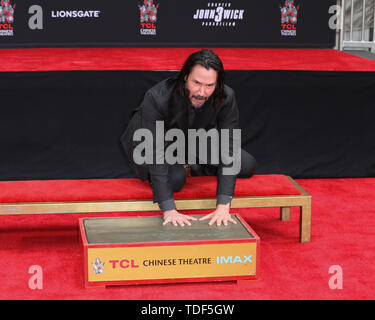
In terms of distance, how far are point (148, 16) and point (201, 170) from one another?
1.74 m

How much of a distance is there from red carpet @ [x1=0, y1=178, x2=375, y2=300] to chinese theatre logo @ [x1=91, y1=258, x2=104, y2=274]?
6 cm

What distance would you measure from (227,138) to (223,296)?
63cm

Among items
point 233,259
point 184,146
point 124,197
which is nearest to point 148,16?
point 184,146

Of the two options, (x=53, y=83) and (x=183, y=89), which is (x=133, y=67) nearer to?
(x=53, y=83)

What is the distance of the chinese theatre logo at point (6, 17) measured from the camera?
3832mm

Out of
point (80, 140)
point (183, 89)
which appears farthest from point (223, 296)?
point (80, 140)

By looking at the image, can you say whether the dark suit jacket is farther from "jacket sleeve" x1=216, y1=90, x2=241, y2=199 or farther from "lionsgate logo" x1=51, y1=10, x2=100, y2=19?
"lionsgate logo" x1=51, y1=10, x2=100, y2=19

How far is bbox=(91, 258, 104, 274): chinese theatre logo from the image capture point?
180 centimetres

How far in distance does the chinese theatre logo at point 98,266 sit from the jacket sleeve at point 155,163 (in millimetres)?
335

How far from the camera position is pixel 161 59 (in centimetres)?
343

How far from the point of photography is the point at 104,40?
403cm

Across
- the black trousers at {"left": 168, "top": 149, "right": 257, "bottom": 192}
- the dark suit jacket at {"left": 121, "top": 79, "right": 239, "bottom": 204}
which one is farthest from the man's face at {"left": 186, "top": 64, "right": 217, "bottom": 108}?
the black trousers at {"left": 168, "top": 149, "right": 257, "bottom": 192}

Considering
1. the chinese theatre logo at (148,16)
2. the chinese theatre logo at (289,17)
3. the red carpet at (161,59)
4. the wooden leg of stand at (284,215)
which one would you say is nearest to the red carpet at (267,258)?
the wooden leg of stand at (284,215)

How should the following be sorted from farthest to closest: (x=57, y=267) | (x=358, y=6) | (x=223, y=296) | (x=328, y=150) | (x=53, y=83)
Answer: (x=358, y=6), (x=328, y=150), (x=53, y=83), (x=57, y=267), (x=223, y=296)
